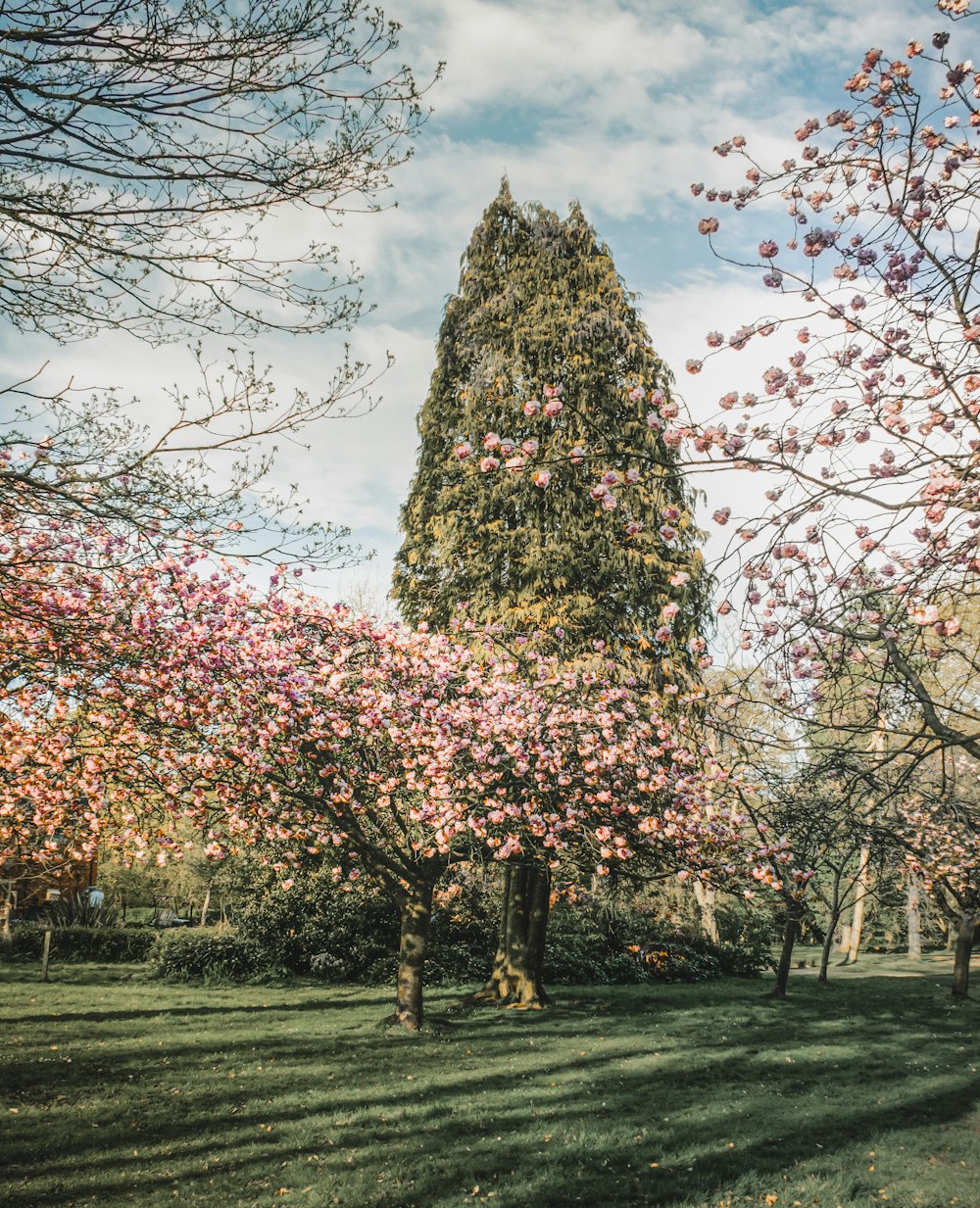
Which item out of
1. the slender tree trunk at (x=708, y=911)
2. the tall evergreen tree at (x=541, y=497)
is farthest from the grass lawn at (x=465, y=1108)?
the slender tree trunk at (x=708, y=911)

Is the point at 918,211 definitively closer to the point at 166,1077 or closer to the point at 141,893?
the point at 166,1077

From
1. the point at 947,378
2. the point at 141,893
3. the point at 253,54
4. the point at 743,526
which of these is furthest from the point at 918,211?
the point at 141,893

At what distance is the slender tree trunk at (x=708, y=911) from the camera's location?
21.1 m

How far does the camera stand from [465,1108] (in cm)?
693

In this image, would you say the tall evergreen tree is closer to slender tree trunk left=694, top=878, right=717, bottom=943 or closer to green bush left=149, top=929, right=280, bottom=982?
green bush left=149, top=929, right=280, bottom=982

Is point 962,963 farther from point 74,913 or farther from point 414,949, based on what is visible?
point 74,913

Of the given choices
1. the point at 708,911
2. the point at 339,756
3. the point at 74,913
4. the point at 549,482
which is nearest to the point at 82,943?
the point at 74,913

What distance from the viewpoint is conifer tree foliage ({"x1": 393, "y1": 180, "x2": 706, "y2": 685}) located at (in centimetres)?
1284

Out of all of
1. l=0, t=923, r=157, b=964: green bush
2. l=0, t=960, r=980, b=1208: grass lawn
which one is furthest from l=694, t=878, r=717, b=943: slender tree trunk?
l=0, t=923, r=157, b=964: green bush

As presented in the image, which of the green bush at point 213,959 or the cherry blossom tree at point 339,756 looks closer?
the cherry blossom tree at point 339,756

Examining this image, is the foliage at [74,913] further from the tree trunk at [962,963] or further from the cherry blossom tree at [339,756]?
the tree trunk at [962,963]

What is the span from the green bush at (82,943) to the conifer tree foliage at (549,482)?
938 cm

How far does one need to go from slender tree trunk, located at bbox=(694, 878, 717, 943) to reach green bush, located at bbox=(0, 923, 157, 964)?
13642 millimetres

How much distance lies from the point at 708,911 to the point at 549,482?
1440cm
